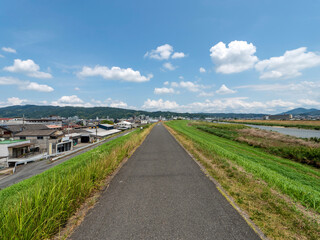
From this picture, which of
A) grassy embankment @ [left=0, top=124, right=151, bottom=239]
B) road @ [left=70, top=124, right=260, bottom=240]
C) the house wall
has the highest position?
grassy embankment @ [left=0, top=124, right=151, bottom=239]

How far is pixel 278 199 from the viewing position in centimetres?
415

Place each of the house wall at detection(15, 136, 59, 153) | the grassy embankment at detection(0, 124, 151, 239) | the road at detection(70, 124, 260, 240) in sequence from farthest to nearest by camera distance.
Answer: the house wall at detection(15, 136, 59, 153)
the road at detection(70, 124, 260, 240)
the grassy embankment at detection(0, 124, 151, 239)

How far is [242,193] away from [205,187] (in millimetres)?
1257

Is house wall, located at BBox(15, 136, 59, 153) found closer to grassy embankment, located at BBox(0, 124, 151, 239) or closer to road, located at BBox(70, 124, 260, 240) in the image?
grassy embankment, located at BBox(0, 124, 151, 239)

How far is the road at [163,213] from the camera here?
3025 mm

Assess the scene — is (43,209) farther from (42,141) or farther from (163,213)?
(42,141)

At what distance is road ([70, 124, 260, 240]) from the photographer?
3025mm

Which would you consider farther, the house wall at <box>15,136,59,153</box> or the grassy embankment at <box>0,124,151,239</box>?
the house wall at <box>15,136,59,153</box>

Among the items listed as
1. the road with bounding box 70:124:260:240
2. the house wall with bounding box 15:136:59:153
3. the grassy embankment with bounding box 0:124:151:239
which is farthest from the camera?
the house wall with bounding box 15:136:59:153

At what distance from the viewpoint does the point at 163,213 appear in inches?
146

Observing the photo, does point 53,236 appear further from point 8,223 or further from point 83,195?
point 83,195

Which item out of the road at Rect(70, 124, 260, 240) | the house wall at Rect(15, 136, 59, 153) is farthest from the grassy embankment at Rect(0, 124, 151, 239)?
the house wall at Rect(15, 136, 59, 153)

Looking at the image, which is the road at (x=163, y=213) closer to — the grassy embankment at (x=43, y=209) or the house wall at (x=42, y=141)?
the grassy embankment at (x=43, y=209)

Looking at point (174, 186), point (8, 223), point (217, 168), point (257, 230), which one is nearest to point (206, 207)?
point (257, 230)
